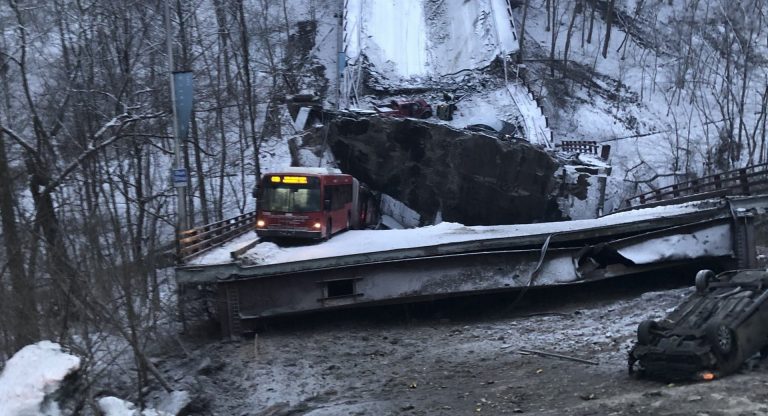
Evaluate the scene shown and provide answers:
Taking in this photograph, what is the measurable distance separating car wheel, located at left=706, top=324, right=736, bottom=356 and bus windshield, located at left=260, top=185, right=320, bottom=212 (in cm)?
1373

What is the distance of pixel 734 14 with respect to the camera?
57938mm

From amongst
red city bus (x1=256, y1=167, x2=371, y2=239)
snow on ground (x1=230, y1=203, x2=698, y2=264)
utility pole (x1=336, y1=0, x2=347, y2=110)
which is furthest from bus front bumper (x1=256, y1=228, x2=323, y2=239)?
utility pole (x1=336, y1=0, x2=347, y2=110)

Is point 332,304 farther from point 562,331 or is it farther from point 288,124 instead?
point 288,124

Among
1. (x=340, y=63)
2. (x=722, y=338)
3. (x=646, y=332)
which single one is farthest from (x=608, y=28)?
(x=722, y=338)

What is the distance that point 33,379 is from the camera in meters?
8.98

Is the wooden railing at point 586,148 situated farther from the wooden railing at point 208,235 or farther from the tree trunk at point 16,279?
the tree trunk at point 16,279

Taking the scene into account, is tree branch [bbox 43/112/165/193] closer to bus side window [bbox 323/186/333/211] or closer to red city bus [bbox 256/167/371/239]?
red city bus [bbox 256/167/371/239]

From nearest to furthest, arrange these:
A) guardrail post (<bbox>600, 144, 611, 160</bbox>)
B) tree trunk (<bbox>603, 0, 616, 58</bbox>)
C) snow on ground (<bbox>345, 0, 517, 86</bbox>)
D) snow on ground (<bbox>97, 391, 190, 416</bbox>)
→ snow on ground (<bbox>97, 391, 190, 416</bbox>)
guardrail post (<bbox>600, 144, 611, 160</bbox>)
snow on ground (<bbox>345, 0, 517, 86</bbox>)
tree trunk (<bbox>603, 0, 616, 58</bbox>)

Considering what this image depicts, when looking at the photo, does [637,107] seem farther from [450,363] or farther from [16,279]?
[16,279]

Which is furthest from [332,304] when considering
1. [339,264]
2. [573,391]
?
[573,391]

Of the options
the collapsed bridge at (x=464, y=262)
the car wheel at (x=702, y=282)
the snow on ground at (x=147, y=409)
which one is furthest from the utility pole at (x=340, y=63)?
the car wheel at (x=702, y=282)

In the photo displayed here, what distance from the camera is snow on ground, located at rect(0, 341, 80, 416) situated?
28.2ft

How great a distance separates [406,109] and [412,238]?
22.4m

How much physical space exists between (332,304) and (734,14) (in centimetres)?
5294
